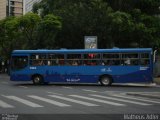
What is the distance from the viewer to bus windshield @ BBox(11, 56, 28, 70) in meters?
39.0

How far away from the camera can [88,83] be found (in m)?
41.0

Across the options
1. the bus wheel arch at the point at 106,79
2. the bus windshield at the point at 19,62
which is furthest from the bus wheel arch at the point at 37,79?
the bus wheel arch at the point at 106,79

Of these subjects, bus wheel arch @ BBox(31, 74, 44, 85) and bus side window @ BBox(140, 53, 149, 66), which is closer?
bus side window @ BBox(140, 53, 149, 66)

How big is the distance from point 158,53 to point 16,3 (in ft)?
432

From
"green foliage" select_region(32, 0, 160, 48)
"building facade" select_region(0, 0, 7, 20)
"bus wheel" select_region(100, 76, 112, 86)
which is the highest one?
"building facade" select_region(0, 0, 7, 20)

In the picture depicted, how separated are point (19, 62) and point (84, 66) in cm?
535

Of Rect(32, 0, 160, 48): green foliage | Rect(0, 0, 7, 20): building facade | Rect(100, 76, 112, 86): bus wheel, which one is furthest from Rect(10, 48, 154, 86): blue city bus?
Rect(0, 0, 7, 20): building facade

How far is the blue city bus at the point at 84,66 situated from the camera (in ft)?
122

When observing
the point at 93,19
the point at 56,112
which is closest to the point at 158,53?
the point at 93,19

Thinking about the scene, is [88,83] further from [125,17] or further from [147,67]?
[125,17]

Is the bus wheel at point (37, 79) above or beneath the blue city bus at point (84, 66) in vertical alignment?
beneath

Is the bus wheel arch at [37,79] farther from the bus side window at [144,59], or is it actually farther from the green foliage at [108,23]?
the green foliage at [108,23]

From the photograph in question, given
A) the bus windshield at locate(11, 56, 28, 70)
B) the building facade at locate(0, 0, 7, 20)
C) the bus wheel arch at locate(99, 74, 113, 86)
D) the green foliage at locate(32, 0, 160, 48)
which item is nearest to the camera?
the bus wheel arch at locate(99, 74, 113, 86)

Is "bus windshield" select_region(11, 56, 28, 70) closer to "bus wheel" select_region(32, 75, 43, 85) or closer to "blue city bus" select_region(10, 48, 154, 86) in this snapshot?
"blue city bus" select_region(10, 48, 154, 86)
